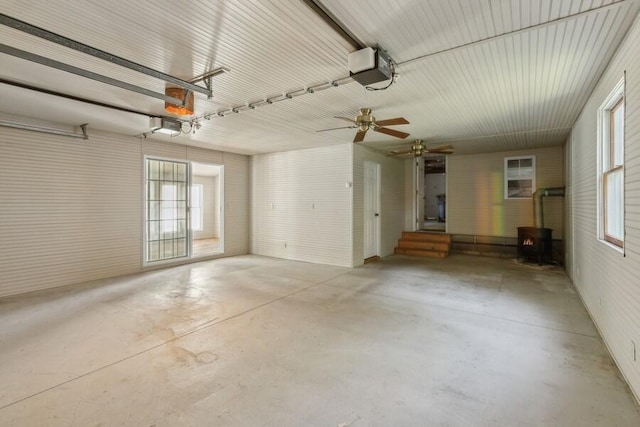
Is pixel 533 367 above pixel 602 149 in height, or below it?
below

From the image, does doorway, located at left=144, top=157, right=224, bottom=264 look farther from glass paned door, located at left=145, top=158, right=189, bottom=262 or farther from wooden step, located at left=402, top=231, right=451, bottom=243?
wooden step, located at left=402, top=231, right=451, bottom=243

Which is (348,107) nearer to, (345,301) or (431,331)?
(345,301)

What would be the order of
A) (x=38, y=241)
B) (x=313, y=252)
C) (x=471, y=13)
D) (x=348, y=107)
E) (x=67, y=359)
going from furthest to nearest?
(x=313, y=252) < (x=38, y=241) < (x=348, y=107) < (x=67, y=359) < (x=471, y=13)

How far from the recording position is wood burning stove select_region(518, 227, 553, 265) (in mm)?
6195

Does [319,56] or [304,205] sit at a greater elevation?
[319,56]

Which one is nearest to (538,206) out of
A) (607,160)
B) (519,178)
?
(519,178)

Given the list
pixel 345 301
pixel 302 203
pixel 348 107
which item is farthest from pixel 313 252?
pixel 348 107

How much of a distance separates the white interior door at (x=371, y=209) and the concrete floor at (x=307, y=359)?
98.7 inches

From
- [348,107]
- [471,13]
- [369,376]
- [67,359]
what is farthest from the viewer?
[348,107]

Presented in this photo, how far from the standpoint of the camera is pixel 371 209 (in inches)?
286

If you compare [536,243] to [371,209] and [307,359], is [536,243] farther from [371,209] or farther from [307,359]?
[307,359]

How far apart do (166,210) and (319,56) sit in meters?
5.32

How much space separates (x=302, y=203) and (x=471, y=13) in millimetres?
5342

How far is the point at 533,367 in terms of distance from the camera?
2432 millimetres
